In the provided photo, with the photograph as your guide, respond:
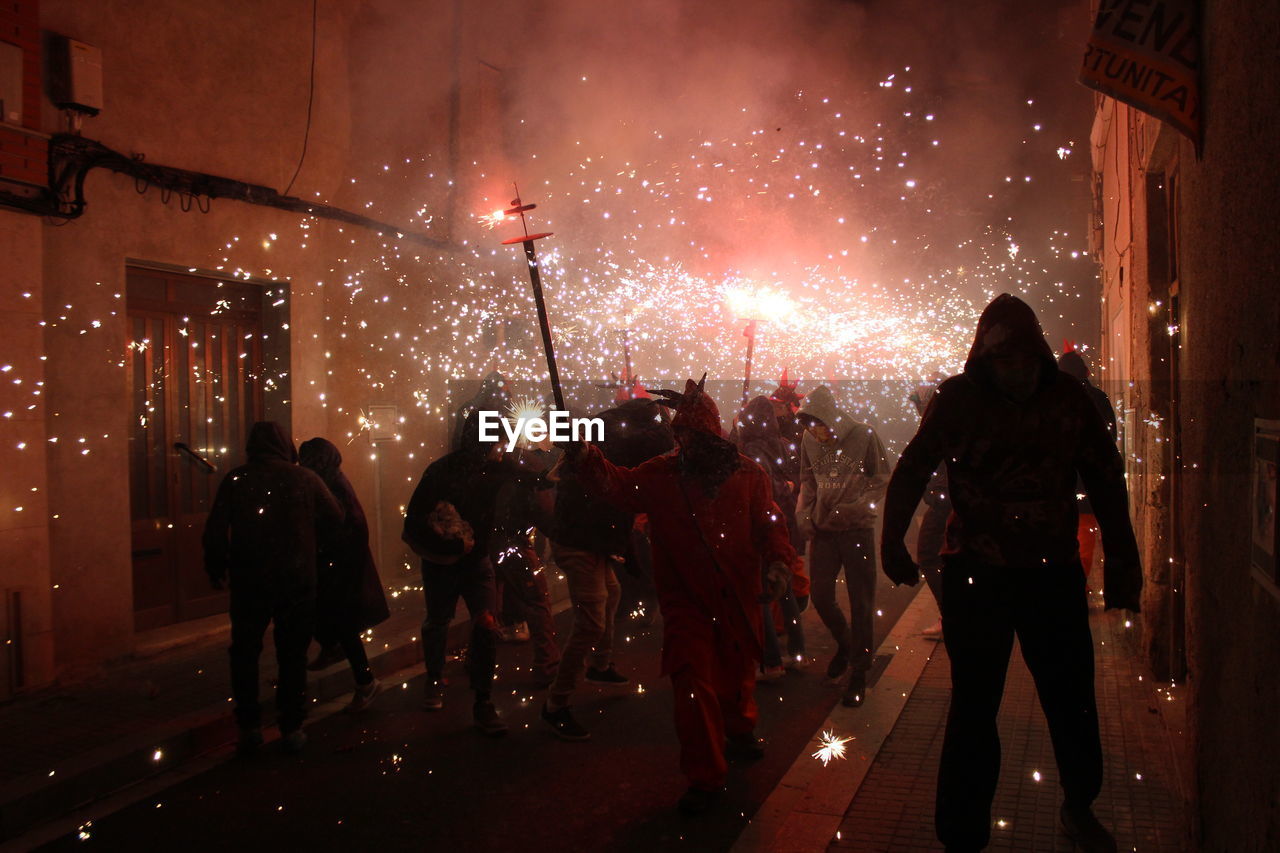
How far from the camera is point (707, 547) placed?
4137 millimetres

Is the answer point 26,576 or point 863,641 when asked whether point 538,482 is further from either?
point 26,576

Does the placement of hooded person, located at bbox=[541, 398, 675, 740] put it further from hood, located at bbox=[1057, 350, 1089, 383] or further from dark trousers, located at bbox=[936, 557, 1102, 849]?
hood, located at bbox=[1057, 350, 1089, 383]

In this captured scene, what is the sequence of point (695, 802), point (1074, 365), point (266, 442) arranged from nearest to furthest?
1. point (695, 802)
2. point (266, 442)
3. point (1074, 365)

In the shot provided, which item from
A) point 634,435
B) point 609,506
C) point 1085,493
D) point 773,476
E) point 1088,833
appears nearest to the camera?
point 1088,833

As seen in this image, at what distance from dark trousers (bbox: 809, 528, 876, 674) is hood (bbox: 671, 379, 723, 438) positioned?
157cm

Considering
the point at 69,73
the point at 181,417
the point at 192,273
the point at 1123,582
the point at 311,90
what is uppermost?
the point at 311,90

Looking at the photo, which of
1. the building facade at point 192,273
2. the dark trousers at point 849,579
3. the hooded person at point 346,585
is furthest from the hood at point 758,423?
the building facade at point 192,273

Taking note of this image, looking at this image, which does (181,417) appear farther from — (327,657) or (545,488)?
(545,488)

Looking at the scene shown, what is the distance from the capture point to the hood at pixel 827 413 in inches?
226

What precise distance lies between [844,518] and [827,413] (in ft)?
2.10

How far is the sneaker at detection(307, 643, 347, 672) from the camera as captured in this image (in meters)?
5.93

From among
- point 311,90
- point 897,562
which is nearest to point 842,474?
point 897,562

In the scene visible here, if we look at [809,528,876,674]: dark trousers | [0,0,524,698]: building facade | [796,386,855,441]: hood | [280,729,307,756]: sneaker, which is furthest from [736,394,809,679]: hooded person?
[0,0,524,698]: building facade

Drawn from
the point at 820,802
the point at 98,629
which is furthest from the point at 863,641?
the point at 98,629
